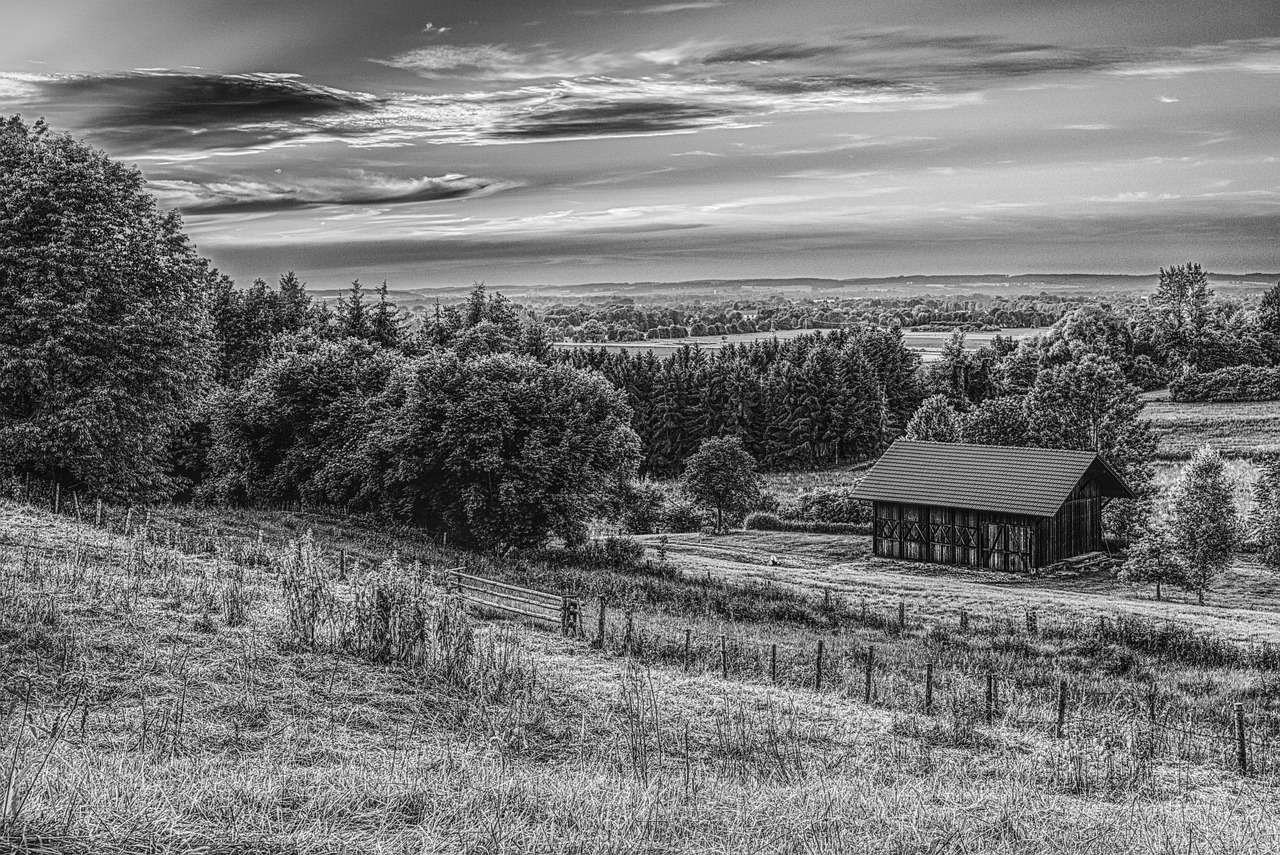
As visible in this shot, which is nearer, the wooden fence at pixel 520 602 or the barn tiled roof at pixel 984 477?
the wooden fence at pixel 520 602

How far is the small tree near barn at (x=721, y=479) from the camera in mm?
61062

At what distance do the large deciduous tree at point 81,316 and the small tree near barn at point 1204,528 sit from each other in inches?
1405

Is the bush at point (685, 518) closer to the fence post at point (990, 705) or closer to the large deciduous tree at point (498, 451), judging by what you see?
the large deciduous tree at point (498, 451)

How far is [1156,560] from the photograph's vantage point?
38.1m

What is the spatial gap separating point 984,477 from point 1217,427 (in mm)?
51148

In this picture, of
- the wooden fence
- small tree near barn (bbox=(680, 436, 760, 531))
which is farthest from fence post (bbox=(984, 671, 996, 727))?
small tree near barn (bbox=(680, 436, 760, 531))

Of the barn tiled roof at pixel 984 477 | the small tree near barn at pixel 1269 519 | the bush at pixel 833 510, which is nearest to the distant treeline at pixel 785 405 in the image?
the bush at pixel 833 510

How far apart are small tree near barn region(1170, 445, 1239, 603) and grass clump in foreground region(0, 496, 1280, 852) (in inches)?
985

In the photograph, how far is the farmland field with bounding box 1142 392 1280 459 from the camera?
259ft

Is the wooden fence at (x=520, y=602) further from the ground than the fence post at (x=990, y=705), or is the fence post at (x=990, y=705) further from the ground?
the wooden fence at (x=520, y=602)

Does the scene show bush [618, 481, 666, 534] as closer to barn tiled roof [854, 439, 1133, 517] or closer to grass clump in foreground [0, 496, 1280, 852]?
barn tiled roof [854, 439, 1133, 517]

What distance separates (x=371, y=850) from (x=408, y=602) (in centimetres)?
776

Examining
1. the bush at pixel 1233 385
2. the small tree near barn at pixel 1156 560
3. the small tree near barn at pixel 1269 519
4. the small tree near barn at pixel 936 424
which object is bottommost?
the small tree near barn at pixel 1156 560

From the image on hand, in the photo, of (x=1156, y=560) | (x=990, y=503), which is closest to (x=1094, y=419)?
(x=990, y=503)
